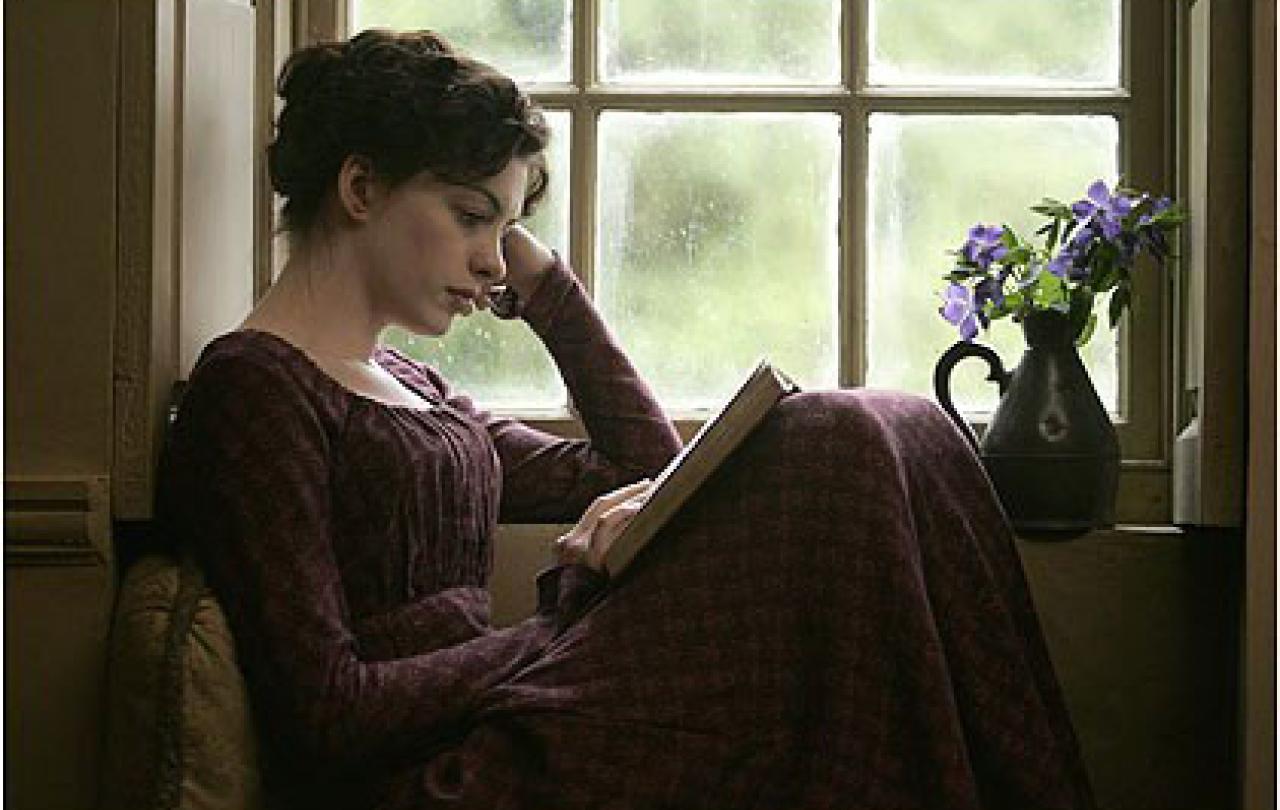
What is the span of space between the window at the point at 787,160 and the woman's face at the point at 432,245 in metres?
0.52

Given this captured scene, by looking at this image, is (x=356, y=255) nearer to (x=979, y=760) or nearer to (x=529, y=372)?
(x=529, y=372)

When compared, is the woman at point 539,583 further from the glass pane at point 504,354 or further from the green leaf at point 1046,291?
the glass pane at point 504,354

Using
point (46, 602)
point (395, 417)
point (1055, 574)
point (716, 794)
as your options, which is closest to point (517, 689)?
point (716, 794)

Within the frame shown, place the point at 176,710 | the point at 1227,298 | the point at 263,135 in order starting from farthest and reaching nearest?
1. the point at 263,135
2. the point at 1227,298
3. the point at 176,710

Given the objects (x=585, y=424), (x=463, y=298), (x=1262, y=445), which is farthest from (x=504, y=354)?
(x=1262, y=445)

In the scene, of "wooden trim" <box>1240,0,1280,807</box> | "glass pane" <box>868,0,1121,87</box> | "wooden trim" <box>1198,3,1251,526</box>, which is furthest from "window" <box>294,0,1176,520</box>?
"wooden trim" <box>1240,0,1280,807</box>

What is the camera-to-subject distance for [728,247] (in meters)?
2.43

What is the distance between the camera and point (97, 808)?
1647 mm

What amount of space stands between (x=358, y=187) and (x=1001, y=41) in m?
0.96

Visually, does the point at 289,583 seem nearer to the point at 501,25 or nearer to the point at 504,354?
the point at 504,354

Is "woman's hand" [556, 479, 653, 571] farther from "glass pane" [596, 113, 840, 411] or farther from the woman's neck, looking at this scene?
"glass pane" [596, 113, 840, 411]

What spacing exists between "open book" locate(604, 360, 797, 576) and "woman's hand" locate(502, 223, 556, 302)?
489 mm

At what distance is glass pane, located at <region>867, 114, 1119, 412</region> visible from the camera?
7.87ft

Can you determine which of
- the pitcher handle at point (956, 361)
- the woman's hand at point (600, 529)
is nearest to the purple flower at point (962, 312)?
the pitcher handle at point (956, 361)
